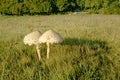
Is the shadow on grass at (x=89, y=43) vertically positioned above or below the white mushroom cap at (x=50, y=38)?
below

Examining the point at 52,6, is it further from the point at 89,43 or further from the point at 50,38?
the point at 50,38

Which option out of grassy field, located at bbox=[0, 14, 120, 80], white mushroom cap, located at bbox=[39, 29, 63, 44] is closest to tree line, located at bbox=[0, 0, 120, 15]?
grassy field, located at bbox=[0, 14, 120, 80]

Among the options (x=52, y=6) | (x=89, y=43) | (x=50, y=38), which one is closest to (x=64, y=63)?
(x=50, y=38)

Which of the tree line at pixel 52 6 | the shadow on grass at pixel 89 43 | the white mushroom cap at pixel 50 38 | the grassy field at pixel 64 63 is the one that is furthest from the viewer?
the tree line at pixel 52 6

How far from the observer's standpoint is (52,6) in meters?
25.0

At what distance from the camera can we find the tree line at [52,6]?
24219mm

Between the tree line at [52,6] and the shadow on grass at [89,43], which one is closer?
the shadow on grass at [89,43]

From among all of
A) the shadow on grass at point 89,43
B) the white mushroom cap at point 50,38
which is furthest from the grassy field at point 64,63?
the white mushroom cap at point 50,38

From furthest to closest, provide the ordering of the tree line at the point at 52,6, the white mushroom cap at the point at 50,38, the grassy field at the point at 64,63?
the tree line at the point at 52,6 → the white mushroom cap at the point at 50,38 → the grassy field at the point at 64,63

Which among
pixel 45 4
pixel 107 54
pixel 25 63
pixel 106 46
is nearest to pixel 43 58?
pixel 25 63

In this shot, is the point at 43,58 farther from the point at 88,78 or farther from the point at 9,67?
the point at 88,78

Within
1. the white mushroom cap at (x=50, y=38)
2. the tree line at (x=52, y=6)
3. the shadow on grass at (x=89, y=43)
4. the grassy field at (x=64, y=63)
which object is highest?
the white mushroom cap at (x=50, y=38)

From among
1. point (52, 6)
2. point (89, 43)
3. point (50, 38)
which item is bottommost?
point (52, 6)

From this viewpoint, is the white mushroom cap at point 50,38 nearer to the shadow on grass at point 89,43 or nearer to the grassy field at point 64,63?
the grassy field at point 64,63
